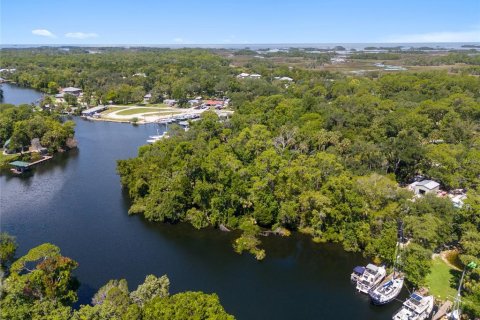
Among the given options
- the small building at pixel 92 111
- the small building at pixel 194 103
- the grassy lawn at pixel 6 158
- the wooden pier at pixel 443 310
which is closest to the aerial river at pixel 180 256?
the wooden pier at pixel 443 310

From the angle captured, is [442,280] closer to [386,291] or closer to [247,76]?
[386,291]

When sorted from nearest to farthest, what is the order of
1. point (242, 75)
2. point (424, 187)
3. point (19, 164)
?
point (424, 187) < point (19, 164) < point (242, 75)

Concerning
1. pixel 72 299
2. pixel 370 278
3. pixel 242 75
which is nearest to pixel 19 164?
pixel 72 299

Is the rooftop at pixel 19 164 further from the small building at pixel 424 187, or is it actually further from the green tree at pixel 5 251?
the small building at pixel 424 187

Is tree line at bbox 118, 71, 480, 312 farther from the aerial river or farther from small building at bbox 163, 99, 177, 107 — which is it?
small building at bbox 163, 99, 177, 107

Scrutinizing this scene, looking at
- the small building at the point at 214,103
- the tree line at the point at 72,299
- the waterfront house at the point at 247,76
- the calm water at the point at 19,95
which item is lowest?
the tree line at the point at 72,299

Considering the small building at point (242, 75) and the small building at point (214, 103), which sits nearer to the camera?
the small building at point (214, 103)

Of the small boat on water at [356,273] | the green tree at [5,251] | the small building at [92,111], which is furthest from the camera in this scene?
the small building at [92,111]
